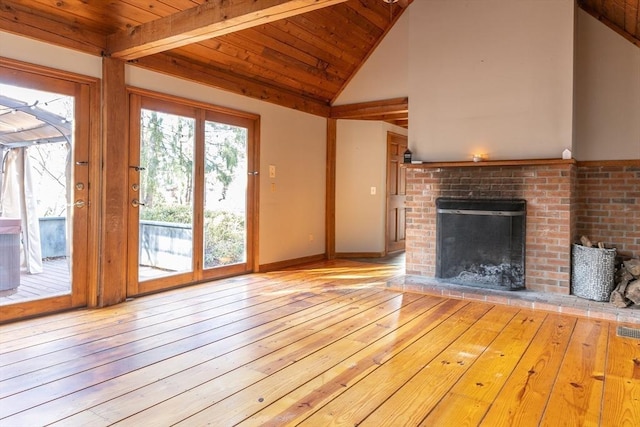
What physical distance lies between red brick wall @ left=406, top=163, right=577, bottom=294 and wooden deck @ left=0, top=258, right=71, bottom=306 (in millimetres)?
3560

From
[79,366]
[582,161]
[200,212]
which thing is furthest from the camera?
[200,212]

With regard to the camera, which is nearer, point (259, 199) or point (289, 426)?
point (289, 426)

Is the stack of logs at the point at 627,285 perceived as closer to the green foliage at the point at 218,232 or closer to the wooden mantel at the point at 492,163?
the wooden mantel at the point at 492,163

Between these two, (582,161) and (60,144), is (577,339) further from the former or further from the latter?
(60,144)

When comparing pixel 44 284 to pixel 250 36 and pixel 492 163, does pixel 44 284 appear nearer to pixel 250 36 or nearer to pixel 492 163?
pixel 250 36

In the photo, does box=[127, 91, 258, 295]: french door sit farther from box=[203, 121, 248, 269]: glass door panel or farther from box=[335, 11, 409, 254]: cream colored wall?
box=[335, 11, 409, 254]: cream colored wall

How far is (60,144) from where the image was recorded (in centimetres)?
360

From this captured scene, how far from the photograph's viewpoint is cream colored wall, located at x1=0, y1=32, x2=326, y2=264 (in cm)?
474

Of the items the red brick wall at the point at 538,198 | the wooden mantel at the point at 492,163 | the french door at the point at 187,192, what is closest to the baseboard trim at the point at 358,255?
the french door at the point at 187,192

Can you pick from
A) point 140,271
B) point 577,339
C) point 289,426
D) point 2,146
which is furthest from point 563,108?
Result: point 2,146

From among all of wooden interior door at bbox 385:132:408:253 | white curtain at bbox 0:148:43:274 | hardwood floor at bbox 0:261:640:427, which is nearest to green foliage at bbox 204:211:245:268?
hardwood floor at bbox 0:261:640:427

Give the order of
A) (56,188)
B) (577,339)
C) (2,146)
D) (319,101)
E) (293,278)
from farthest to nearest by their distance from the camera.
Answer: (319,101) < (293,278) < (56,188) < (2,146) < (577,339)

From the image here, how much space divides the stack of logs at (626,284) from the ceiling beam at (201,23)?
3353 mm

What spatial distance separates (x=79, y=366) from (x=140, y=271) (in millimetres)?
1780
